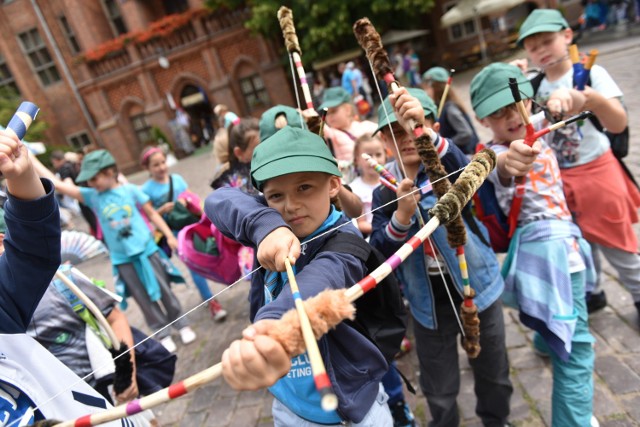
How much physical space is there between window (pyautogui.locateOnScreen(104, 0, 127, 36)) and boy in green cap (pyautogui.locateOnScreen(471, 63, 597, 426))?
25805 mm

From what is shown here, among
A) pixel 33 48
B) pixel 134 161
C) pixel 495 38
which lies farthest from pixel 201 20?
pixel 495 38

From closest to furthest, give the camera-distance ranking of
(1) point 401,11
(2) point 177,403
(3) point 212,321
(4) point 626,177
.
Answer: (4) point 626,177
(2) point 177,403
(3) point 212,321
(1) point 401,11

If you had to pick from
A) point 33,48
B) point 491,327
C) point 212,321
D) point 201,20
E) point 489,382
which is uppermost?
point 33,48

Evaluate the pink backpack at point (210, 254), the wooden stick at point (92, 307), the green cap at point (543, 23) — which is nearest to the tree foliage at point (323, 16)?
the green cap at point (543, 23)

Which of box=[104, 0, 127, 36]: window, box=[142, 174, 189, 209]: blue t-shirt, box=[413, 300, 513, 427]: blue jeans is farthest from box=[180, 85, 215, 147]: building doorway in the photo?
box=[413, 300, 513, 427]: blue jeans

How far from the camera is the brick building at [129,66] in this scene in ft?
66.6

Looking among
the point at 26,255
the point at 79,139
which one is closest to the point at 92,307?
the point at 26,255

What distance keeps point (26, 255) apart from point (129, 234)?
2702 millimetres

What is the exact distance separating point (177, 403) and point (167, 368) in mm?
1290

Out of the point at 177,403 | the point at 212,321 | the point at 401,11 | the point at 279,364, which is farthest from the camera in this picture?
the point at 401,11

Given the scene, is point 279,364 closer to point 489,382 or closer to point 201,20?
point 489,382

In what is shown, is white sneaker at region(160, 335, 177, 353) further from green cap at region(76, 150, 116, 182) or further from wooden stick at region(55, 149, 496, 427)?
wooden stick at region(55, 149, 496, 427)

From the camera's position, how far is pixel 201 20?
1991 cm

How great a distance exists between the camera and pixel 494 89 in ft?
7.07
